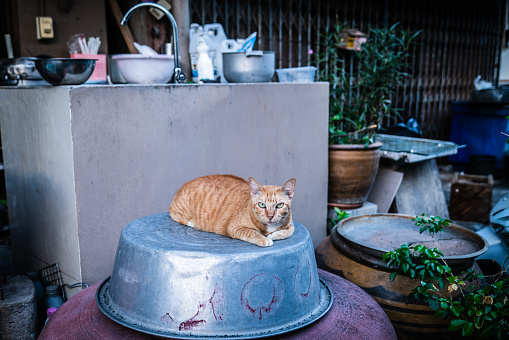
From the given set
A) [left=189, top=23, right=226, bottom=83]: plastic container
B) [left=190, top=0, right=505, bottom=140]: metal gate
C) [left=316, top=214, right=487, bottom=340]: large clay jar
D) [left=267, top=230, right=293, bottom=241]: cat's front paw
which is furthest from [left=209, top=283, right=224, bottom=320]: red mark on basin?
[left=190, top=0, right=505, bottom=140]: metal gate

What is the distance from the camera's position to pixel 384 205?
4.85 m

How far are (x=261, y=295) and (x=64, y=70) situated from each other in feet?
5.59

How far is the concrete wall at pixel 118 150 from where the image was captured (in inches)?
103

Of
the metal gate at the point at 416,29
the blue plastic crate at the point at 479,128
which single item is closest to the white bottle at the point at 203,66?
the metal gate at the point at 416,29

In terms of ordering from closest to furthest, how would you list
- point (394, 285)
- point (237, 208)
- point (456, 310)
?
point (456, 310)
point (237, 208)
point (394, 285)

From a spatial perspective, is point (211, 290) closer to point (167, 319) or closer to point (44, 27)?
point (167, 319)

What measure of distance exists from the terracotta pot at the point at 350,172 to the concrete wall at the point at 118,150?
0.52 meters

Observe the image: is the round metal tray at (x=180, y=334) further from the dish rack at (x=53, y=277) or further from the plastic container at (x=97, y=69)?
the plastic container at (x=97, y=69)

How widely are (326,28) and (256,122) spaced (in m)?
3.28

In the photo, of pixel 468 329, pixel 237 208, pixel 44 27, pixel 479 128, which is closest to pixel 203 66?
pixel 44 27

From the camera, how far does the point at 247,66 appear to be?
3.49 m

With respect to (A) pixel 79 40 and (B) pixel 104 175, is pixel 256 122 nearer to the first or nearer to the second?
(B) pixel 104 175

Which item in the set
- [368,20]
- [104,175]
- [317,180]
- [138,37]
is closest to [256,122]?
[317,180]

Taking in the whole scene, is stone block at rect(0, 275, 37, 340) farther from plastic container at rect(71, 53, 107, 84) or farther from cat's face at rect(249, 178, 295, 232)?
plastic container at rect(71, 53, 107, 84)
